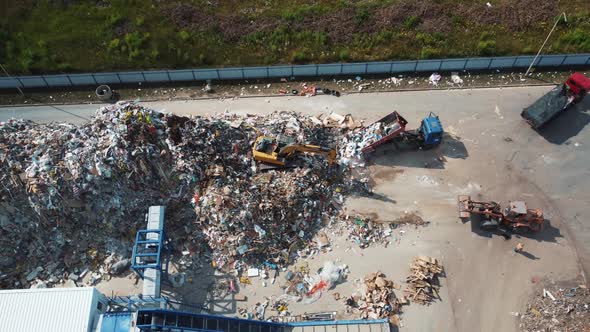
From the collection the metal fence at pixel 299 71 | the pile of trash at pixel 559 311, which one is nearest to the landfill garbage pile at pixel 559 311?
the pile of trash at pixel 559 311

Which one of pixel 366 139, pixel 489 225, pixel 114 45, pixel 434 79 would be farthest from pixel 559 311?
pixel 114 45

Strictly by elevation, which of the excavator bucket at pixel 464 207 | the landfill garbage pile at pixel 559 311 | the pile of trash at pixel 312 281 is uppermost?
the excavator bucket at pixel 464 207

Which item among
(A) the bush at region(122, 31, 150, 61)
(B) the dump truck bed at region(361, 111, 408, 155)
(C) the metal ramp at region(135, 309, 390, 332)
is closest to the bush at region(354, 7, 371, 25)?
(B) the dump truck bed at region(361, 111, 408, 155)

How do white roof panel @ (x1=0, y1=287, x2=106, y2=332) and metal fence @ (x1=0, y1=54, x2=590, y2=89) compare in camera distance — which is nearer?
white roof panel @ (x1=0, y1=287, x2=106, y2=332)

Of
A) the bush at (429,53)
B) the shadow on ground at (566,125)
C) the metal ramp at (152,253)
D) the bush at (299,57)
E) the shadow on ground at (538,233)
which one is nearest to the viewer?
the metal ramp at (152,253)

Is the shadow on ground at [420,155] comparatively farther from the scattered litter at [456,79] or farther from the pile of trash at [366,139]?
the scattered litter at [456,79]

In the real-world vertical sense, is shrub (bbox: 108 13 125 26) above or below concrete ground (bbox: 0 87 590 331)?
above

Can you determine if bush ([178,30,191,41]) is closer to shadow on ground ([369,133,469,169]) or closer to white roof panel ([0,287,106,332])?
shadow on ground ([369,133,469,169])

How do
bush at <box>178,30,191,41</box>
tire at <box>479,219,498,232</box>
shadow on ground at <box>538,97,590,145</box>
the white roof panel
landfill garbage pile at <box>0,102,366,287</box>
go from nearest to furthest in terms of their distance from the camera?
the white roof panel → landfill garbage pile at <box>0,102,366,287</box> → tire at <box>479,219,498,232</box> → shadow on ground at <box>538,97,590,145</box> → bush at <box>178,30,191,41</box>
